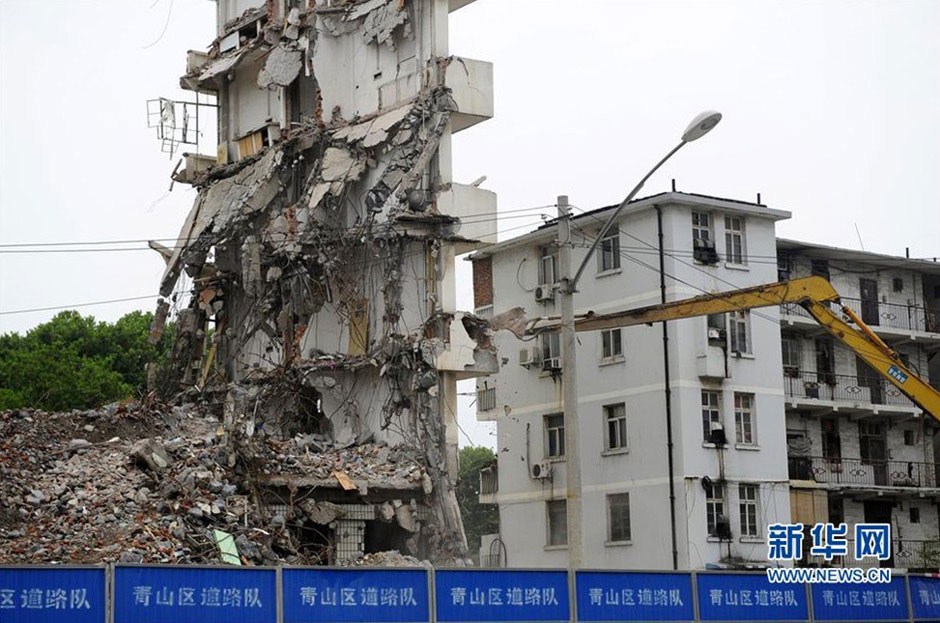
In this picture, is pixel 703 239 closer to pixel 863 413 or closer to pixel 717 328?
pixel 717 328

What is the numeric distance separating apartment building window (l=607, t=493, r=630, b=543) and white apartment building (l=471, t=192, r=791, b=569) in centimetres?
4

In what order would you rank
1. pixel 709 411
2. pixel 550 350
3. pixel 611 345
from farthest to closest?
pixel 550 350, pixel 611 345, pixel 709 411

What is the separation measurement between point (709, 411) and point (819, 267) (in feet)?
29.4

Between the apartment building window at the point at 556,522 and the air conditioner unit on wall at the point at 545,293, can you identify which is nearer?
the apartment building window at the point at 556,522

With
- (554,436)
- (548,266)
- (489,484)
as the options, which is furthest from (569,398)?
(489,484)

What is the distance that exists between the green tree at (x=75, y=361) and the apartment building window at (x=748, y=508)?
20.0m

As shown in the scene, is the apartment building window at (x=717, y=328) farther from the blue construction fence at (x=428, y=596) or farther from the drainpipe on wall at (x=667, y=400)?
→ the blue construction fence at (x=428, y=596)

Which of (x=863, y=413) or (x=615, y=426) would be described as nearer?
(x=615, y=426)

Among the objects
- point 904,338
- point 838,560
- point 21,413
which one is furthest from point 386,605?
point 904,338

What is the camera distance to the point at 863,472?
43.5 m

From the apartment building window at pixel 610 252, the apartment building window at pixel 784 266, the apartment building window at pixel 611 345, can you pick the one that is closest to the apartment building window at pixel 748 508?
the apartment building window at pixel 611 345

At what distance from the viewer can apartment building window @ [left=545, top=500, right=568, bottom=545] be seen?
39438mm

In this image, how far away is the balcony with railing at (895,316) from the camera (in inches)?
1753

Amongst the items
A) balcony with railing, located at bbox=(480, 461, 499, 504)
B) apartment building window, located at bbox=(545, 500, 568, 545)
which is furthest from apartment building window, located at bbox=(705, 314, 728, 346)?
balcony with railing, located at bbox=(480, 461, 499, 504)
